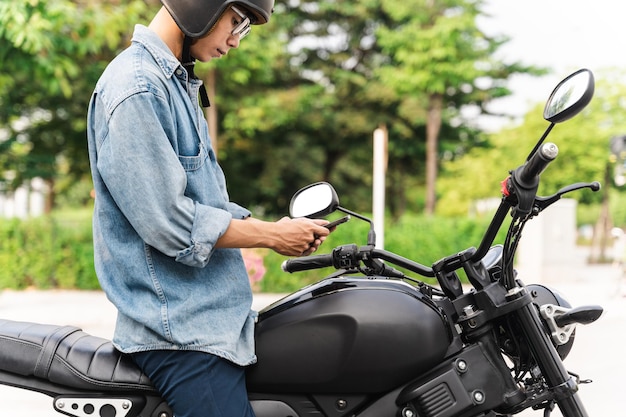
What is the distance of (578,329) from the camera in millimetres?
10000

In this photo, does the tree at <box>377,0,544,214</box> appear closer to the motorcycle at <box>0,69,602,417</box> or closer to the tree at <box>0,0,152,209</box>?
the tree at <box>0,0,152,209</box>

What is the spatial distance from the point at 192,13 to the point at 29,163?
18.6 metres

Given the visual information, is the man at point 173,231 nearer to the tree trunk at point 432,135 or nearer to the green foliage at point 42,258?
the green foliage at point 42,258

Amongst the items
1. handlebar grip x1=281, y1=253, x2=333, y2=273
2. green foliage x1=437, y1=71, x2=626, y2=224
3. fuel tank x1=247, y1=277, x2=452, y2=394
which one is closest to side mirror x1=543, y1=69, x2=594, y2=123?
fuel tank x1=247, y1=277, x2=452, y2=394

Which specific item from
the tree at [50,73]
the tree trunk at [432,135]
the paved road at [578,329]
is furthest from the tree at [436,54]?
the tree at [50,73]

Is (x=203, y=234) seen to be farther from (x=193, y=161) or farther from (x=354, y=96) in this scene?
(x=354, y=96)

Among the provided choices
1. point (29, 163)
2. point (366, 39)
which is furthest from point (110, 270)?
point (366, 39)

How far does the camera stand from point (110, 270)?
6.07 ft

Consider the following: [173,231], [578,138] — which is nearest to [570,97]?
[173,231]

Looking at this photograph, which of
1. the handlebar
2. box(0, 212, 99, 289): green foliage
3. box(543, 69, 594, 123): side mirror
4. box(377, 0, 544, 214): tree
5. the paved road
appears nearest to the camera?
box(543, 69, 594, 123): side mirror

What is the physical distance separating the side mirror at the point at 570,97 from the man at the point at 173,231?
0.65 meters

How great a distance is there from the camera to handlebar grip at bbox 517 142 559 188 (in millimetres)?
1702

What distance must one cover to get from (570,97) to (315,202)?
728 mm

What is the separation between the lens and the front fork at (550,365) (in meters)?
1.82
